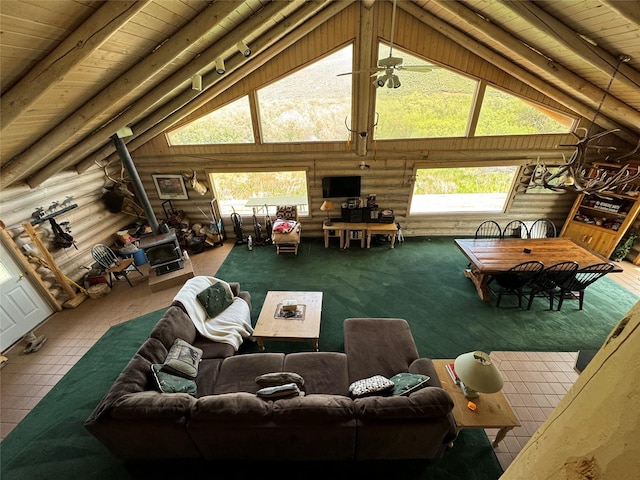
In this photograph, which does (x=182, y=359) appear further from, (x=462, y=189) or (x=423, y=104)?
(x=462, y=189)

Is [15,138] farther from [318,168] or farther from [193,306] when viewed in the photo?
[318,168]

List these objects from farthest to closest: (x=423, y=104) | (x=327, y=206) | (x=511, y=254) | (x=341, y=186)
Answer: (x=341, y=186), (x=327, y=206), (x=423, y=104), (x=511, y=254)

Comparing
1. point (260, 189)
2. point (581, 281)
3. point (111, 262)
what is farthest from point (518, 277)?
point (111, 262)

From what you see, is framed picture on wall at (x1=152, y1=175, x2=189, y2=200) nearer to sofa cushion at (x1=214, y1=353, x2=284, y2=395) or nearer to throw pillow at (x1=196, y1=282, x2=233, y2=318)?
throw pillow at (x1=196, y1=282, x2=233, y2=318)

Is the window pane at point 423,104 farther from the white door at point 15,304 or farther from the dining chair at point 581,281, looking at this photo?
the white door at point 15,304

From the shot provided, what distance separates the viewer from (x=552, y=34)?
355 cm

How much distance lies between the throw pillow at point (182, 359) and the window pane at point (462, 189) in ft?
19.6

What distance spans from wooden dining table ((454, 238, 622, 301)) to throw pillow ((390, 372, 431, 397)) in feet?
8.76

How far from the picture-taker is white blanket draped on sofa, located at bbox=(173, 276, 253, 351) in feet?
13.1

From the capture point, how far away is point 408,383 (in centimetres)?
292

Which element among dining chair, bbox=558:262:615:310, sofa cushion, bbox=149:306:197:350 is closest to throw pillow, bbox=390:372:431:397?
sofa cushion, bbox=149:306:197:350

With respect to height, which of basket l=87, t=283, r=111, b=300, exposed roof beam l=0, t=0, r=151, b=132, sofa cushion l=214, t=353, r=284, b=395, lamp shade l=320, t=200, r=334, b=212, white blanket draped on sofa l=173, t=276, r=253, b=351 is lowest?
basket l=87, t=283, r=111, b=300

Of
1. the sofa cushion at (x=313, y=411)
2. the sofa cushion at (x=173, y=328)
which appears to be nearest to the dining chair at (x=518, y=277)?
the sofa cushion at (x=313, y=411)

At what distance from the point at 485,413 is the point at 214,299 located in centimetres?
367
